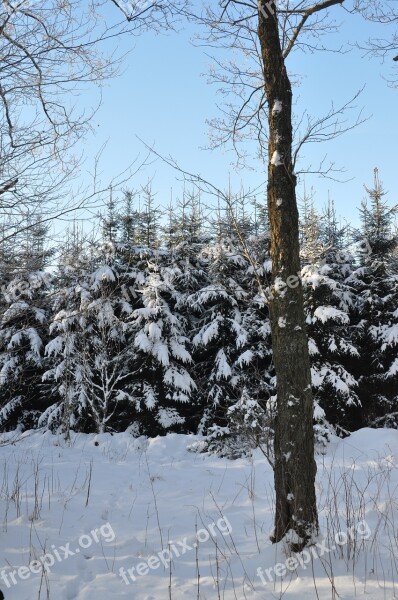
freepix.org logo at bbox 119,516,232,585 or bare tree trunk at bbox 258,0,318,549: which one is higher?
bare tree trunk at bbox 258,0,318,549

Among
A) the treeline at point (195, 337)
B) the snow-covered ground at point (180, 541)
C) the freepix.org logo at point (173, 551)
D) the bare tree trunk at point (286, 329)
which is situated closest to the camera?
the snow-covered ground at point (180, 541)

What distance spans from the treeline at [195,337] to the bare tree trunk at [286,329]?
8.67 m

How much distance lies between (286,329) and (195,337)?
38.3 ft

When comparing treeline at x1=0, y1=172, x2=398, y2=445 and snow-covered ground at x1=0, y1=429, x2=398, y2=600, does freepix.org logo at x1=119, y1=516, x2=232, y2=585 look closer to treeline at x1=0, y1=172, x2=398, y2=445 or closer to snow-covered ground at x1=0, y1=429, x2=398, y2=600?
snow-covered ground at x1=0, y1=429, x2=398, y2=600

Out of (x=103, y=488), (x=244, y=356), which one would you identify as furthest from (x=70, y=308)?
(x=103, y=488)

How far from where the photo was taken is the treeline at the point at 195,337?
14.3 m

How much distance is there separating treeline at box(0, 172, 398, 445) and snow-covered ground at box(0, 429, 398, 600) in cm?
722

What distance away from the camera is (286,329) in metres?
3.86

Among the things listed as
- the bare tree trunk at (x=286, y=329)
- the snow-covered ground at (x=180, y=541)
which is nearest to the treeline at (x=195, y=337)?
the snow-covered ground at (x=180, y=541)

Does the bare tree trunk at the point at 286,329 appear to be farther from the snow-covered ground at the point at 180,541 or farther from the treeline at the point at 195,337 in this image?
the treeline at the point at 195,337

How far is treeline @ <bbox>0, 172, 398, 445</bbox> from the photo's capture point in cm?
1430

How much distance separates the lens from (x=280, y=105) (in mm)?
4137

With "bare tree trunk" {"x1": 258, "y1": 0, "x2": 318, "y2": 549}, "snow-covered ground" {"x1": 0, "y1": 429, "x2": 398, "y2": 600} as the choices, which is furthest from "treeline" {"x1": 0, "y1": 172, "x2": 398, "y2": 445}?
"bare tree trunk" {"x1": 258, "y1": 0, "x2": 318, "y2": 549}

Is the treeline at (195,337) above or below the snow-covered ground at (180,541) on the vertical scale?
above
